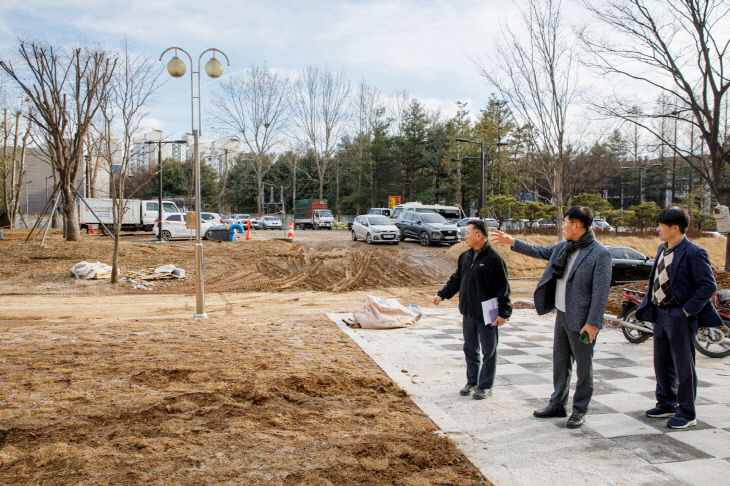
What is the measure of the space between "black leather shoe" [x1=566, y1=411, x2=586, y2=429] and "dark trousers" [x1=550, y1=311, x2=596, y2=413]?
0.04 m

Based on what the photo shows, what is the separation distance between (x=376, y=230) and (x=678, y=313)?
2101 cm

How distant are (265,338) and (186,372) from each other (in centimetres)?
205

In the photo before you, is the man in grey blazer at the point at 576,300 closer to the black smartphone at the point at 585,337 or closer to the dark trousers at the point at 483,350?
the black smartphone at the point at 585,337

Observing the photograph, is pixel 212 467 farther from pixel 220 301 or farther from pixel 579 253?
pixel 220 301

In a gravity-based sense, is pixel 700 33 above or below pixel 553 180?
above

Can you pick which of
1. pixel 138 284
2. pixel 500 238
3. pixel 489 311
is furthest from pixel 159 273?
pixel 500 238

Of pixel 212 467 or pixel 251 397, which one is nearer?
pixel 212 467

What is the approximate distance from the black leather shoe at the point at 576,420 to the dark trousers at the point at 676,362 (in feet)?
2.54

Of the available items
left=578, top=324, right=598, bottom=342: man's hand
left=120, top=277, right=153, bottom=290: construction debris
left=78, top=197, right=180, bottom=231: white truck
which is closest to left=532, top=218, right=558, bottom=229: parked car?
left=120, top=277, right=153, bottom=290: construction debris

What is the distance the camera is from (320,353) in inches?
263

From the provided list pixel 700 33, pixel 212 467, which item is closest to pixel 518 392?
pixel 212 467

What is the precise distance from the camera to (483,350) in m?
4.97

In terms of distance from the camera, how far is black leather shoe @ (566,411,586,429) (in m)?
4.12

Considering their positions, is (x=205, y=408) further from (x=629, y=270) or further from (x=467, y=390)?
(x=629, y=270)
